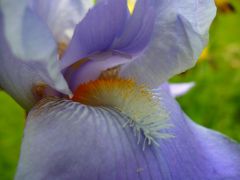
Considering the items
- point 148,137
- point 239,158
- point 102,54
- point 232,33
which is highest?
point 102,54

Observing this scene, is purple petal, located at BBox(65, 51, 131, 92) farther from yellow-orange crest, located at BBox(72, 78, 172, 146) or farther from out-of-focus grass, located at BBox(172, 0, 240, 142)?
out-of-focus grass, located at BBox(172, 0, 240, 142)

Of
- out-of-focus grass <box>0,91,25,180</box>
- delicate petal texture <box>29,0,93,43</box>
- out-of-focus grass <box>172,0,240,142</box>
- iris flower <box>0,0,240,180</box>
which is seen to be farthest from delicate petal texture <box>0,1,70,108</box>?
out-of-focus grass <box>172,0,240,142</box>

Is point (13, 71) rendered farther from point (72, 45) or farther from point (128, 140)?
point (128, 140)

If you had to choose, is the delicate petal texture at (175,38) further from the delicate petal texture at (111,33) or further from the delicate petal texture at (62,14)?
the delicate petal texture at (62,14)

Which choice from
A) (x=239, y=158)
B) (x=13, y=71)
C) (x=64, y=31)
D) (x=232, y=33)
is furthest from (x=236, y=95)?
(x=13, y=71)

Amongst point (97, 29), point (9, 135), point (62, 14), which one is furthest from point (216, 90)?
point (97, 29)

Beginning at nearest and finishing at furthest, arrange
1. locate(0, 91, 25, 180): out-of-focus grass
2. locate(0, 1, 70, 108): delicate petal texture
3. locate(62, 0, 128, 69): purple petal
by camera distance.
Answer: locate(0, 1, 70, 108): delicate petal texture → locate(62, 0, 128, 69): purple petal → locate(0, 91, 25, 180): out-of-focus grass

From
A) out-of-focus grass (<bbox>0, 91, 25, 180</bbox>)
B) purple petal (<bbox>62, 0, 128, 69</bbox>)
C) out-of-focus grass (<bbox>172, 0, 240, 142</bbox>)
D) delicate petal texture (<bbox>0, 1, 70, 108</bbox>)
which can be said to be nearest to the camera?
delicate petal texture (<bbox>0, 1, 70, 108</bbox>)

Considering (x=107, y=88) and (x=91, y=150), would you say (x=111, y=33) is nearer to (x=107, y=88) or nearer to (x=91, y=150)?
(x=107, y=88)
